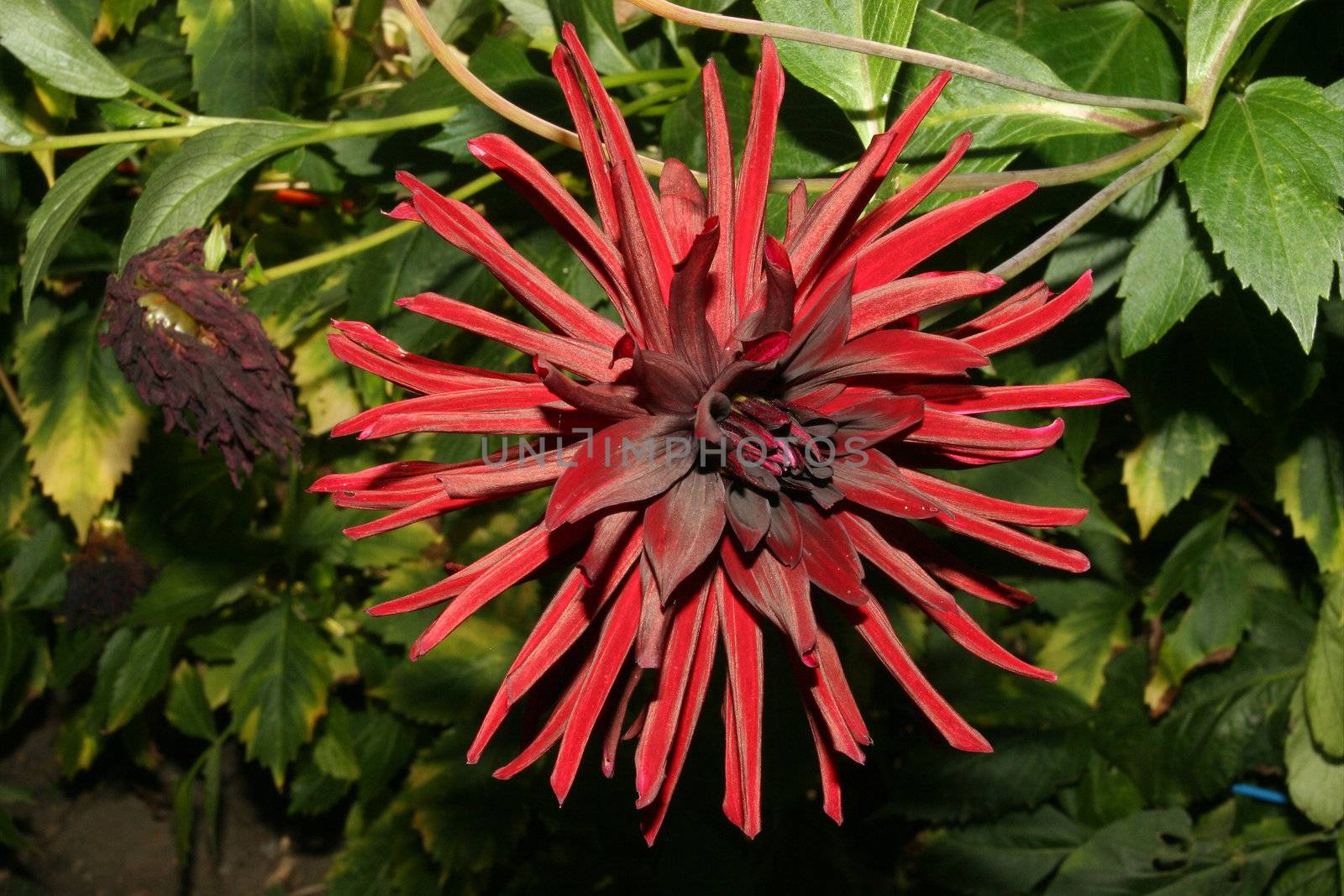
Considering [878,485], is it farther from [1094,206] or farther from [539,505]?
[539,505]

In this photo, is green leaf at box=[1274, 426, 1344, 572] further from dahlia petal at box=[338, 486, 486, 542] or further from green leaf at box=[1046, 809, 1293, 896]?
dahlia petal at box=[338, 486, 486, 542]

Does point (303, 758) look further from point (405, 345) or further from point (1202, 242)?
point (1202, 242)

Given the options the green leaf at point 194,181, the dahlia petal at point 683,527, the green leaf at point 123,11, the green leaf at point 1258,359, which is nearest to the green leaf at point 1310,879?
the green leaf at point 1258,359

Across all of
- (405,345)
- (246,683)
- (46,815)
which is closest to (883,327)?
(405,345)

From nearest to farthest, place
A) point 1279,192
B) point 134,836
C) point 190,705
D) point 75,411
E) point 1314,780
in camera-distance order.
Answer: point 1279,192
point 1314,780
point 75,411
point 190,705
point 134,836

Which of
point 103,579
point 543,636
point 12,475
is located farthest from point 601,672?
point 12,475

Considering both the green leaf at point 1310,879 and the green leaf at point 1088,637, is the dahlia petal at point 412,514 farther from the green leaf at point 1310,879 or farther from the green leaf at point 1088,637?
the green leaf at point 1310,879
